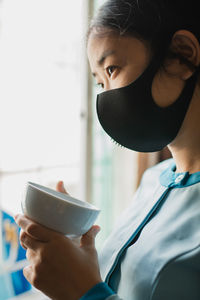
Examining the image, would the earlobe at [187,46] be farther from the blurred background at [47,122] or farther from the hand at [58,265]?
the blurred background at [47,122]

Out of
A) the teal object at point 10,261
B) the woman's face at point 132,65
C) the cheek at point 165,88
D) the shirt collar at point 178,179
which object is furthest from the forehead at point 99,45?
the teal object at point 10,261

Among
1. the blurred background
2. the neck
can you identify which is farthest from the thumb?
the blurred background

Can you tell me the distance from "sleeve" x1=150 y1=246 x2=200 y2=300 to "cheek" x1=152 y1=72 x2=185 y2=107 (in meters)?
0.29

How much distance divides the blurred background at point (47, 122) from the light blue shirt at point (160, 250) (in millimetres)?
960

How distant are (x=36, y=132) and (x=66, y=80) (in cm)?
39

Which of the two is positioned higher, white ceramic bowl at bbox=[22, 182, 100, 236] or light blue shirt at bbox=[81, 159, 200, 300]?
white ceramic bowl at bbox=[22, 182, 100, 236]

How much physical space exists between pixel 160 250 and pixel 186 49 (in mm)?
395

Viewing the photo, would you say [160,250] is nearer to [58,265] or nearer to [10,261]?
[58,265]

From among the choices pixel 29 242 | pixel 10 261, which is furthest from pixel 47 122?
pixel 29 242

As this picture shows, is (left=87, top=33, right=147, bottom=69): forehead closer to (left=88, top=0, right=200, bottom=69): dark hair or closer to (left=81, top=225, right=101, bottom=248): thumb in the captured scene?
(left=88, top=0, right=200, bottom=69): dark hair

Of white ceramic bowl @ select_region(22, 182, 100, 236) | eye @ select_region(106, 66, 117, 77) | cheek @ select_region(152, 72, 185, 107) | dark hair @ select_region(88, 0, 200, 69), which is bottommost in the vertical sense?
white ceramic bowl @ select_region(22, 182, 100, 236)

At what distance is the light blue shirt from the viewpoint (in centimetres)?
51

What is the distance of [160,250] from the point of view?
55 cm

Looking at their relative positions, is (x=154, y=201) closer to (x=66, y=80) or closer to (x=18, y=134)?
(x=18, y=134)
